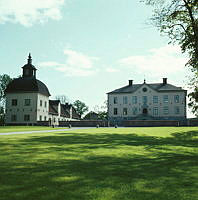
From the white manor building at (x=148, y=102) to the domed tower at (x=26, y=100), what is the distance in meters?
21.9

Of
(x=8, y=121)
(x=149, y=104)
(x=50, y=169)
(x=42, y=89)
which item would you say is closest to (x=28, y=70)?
(x=42, y=89)

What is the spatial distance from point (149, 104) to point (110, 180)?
61729 mm

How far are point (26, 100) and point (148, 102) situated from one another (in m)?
33.4

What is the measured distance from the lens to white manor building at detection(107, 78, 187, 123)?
62.8m

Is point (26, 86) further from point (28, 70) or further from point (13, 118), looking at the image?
point (13, 118)

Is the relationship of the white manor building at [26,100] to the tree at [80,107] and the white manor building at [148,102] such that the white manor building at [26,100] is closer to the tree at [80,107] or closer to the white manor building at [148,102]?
the white manor building at [148,102]

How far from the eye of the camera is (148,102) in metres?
65.0

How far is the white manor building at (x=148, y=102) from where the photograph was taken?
6284cm

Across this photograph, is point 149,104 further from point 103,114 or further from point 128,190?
point 128,190

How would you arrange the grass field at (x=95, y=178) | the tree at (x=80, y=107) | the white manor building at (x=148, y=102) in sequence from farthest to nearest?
the tree at (x=80, y=107) < the white manor building at (x=148, y=102) < the grass field at (x=95, y=178)

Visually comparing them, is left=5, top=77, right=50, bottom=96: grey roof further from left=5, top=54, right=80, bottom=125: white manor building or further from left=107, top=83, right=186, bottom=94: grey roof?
left=107, top=83, right=186, bottom=94: grey roof

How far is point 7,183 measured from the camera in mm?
4492

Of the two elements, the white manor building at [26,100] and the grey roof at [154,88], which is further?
the grey roof at [154,88]

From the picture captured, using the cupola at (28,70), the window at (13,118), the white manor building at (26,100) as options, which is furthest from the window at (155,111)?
the window at (13,118)
